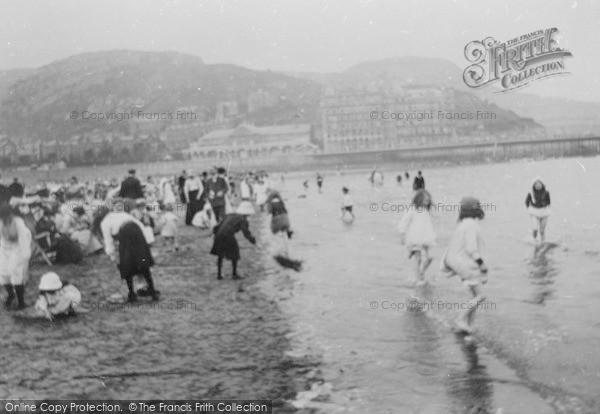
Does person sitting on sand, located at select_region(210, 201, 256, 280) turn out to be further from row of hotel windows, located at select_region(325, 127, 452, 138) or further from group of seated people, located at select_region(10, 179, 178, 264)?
row of hotel windows, located at select_region(325, 127, 452, 138)

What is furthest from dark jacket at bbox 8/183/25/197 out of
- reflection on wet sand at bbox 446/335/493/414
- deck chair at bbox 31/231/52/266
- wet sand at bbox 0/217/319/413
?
reflection on wet sand at bbox 446/335/493/414

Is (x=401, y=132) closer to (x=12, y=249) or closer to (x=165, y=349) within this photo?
(x=12, y=249)

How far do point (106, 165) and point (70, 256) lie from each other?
62.4 m

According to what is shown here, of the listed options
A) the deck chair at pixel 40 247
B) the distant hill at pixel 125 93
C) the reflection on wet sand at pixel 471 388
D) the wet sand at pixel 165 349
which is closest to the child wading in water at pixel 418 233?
the wet sand at pixel 165 349

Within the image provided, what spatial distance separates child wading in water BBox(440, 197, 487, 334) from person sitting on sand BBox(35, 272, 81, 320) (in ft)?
14.0

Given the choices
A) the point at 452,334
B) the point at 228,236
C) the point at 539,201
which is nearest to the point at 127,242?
the point at 228,236

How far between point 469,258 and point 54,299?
457cm

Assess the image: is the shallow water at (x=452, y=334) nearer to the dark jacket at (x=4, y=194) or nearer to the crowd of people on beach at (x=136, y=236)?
the crowd of people on beach at (x=136, y=236)

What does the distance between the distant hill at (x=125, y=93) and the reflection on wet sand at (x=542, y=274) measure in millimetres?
53375

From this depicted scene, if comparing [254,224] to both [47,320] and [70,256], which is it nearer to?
[70,256]

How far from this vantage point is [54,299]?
6.86 m

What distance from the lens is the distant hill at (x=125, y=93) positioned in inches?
2692

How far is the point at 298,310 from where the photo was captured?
24.2ft

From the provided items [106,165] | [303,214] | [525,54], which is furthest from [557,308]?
[106,165]
